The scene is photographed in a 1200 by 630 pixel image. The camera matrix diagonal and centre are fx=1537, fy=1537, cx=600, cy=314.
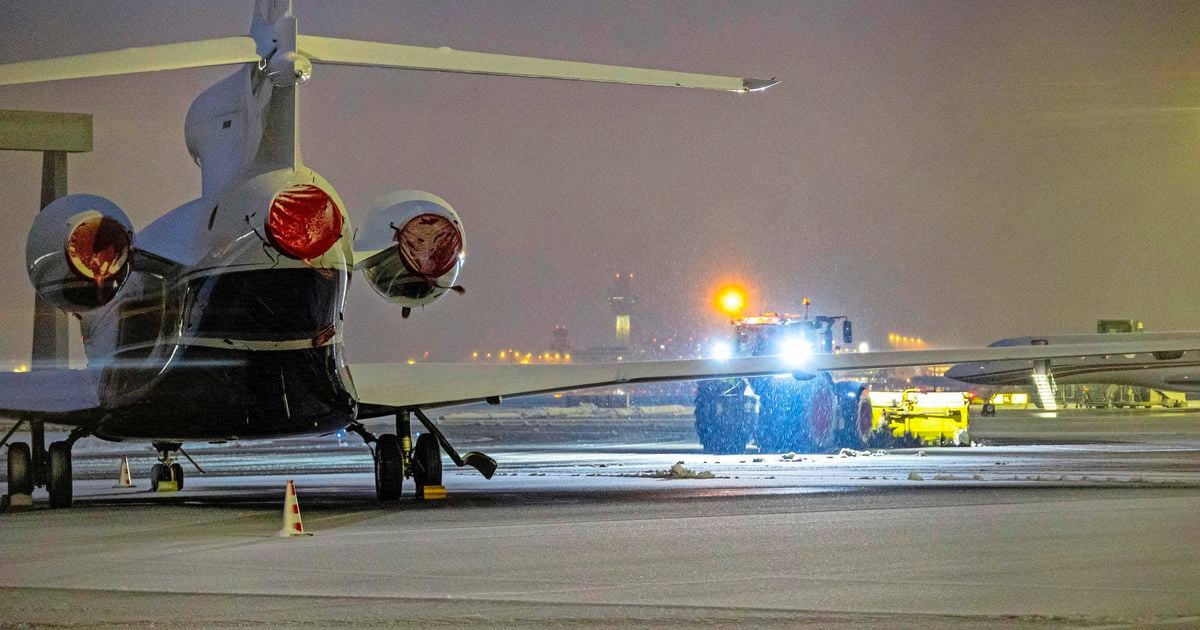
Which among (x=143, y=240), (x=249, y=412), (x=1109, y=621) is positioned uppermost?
(x=143, y=240)

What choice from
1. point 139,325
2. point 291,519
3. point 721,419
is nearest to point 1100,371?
point 721,419

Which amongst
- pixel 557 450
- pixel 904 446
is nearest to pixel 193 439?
pixel 557 450

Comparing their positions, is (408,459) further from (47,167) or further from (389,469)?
(47,167)

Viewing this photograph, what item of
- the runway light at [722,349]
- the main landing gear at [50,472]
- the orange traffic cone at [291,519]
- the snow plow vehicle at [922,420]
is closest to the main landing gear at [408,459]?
the main landing gear at [50,472]

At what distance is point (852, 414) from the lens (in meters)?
37.0

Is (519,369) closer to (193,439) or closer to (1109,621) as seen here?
(193,439)

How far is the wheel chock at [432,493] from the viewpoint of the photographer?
66.1 ft

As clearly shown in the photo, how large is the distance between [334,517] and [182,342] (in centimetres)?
278

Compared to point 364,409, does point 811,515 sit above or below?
below

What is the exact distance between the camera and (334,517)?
17.1m

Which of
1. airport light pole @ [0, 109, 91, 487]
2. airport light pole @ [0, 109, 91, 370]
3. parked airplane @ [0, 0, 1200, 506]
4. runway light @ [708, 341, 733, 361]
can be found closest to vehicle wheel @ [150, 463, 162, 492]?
airport light pole @ [0, 109, 91, 487]

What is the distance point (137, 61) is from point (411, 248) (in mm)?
4074

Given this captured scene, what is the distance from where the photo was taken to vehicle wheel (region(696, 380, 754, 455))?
36281 millimetres

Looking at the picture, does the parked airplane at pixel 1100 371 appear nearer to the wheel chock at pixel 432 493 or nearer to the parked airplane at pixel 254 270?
the wheel chock at pixel 432 493
